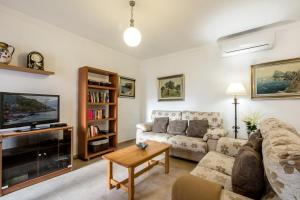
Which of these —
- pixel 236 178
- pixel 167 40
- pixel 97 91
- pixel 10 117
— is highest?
pixel 167 40

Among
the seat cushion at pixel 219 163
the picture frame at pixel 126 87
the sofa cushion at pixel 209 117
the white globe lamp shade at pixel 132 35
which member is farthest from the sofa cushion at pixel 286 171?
the picture frame at pixel 126 87

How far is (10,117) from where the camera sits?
79.1 inches

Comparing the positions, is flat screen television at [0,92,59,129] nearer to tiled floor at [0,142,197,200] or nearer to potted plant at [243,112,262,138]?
tiled floor at [0,142,197,200]

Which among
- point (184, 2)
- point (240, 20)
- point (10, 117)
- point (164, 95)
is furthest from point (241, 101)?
point (10, 117)

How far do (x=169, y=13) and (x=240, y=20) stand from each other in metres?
1.23

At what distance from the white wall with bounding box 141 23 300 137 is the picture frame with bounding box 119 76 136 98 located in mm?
504

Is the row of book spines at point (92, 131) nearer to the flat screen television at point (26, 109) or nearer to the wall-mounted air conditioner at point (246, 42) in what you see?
the flat screen television at point (26, 109)

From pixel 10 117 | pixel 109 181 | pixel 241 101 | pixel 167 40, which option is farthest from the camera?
pixel 167 40

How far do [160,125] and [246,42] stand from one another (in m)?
2.46

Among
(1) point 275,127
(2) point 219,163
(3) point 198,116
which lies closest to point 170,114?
(3) point 198,116

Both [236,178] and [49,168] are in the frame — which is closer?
[236,178]

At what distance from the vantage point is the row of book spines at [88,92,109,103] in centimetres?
305

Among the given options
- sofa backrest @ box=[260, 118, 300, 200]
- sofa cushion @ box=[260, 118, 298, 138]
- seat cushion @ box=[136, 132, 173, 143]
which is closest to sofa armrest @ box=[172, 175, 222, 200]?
sofa backrest @ box=[260, 118, 300, 200]

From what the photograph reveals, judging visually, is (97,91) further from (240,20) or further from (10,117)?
(240,20)
